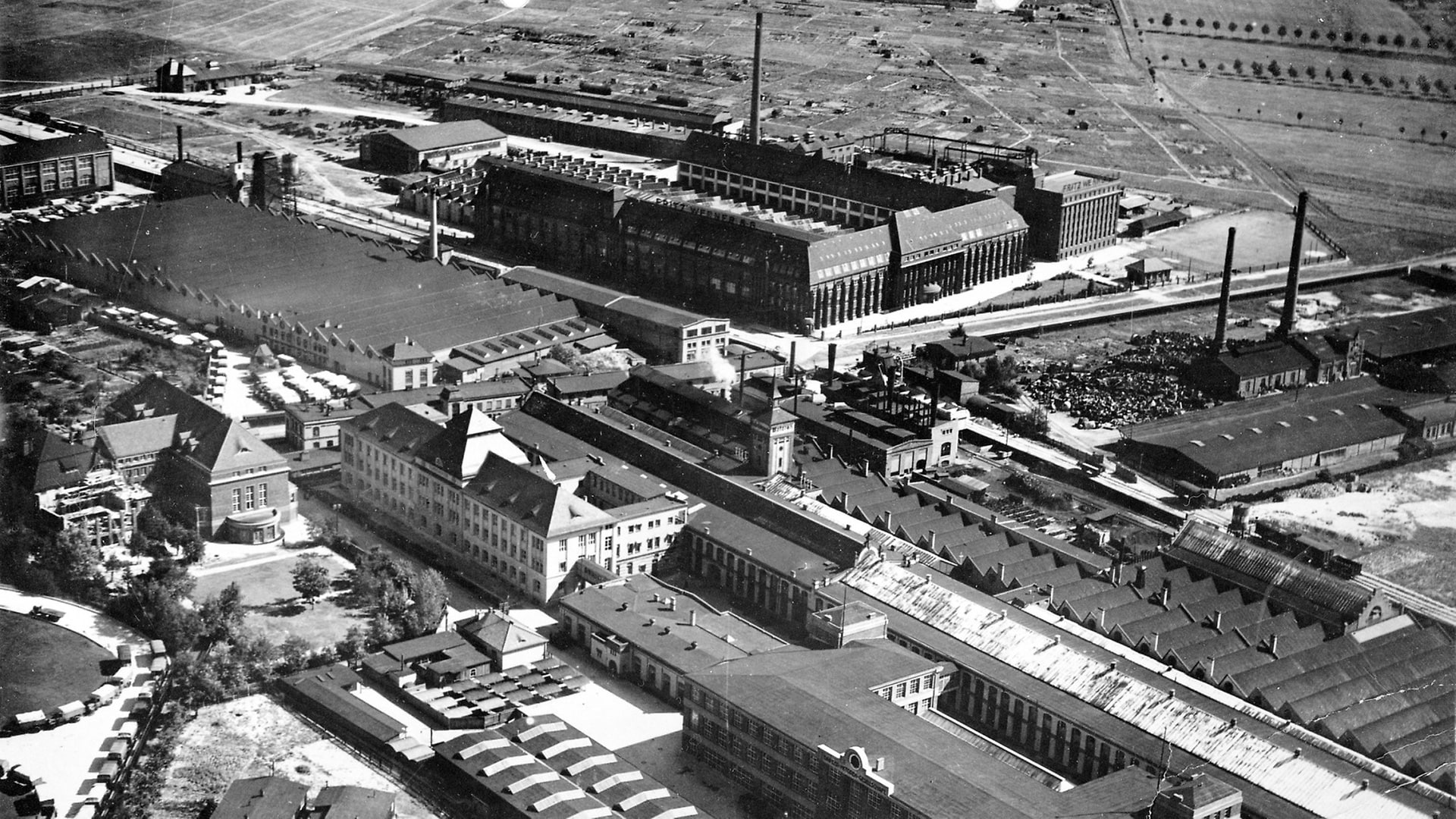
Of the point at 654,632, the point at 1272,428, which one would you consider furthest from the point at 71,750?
the point at 1272,428

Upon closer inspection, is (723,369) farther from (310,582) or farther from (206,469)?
(310,582)

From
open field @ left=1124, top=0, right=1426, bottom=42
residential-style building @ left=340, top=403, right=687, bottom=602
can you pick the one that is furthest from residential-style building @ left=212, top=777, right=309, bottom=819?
open field @ left=1124, top=0, right=1426, bottom=42

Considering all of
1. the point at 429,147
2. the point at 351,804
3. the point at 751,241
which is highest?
the point at 751,241

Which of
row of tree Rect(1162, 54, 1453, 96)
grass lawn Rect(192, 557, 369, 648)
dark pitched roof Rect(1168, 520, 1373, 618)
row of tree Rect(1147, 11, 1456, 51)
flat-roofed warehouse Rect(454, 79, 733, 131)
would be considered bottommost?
Result: grass lawn Rect(192, 557, 369, 648)

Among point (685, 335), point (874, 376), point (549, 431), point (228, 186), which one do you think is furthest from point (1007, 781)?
point (228, 186)

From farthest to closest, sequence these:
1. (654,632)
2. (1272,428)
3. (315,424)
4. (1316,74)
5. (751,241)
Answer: (1316,74) → (751,241) → (1272,428) → (315,424) → (654,632)

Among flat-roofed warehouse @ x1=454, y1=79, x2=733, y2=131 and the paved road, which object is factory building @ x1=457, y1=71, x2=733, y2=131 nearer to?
flat-roofed warehouse @ x1=454, y1=79, x2=733, y2=131

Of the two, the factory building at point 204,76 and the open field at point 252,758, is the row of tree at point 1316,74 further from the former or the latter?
the open field at point 252,758

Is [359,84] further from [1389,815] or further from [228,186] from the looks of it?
[1389,815]
